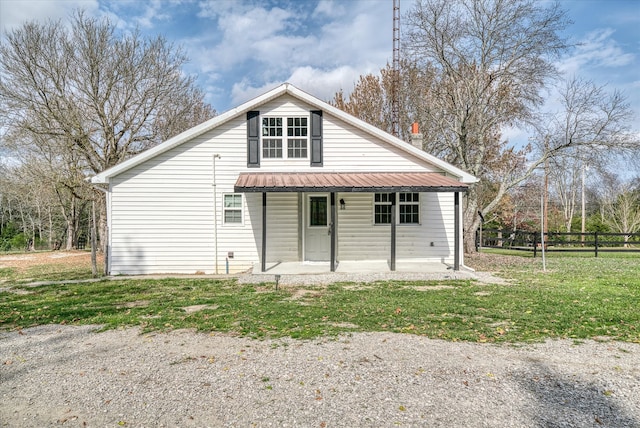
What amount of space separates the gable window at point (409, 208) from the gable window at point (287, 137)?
3.74 meters

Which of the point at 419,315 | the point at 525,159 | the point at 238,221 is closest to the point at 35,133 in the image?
the point at 238,221

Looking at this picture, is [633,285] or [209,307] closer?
[209,307]

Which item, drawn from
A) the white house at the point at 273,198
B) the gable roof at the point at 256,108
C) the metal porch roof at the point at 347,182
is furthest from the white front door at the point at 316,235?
the gable roof at the point at 256,108

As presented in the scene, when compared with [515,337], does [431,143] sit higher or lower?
higher

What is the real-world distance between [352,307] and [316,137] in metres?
7.04

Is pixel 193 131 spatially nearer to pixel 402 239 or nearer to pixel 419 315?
pixel 402 239

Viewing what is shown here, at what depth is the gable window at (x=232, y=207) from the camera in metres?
12.2

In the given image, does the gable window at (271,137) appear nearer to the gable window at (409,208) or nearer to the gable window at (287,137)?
the gable window at (287,137)

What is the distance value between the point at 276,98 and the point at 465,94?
1032 centimetres

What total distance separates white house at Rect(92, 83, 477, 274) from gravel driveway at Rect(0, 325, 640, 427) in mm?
6559

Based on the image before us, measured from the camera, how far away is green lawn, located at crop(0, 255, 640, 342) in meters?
5.66

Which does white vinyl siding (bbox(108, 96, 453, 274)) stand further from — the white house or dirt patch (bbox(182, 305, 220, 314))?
dirt patch (bbox(182, 305, 220, 314))

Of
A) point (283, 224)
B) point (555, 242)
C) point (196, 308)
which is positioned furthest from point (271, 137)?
point (555, 242)

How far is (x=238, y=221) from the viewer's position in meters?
12.2
